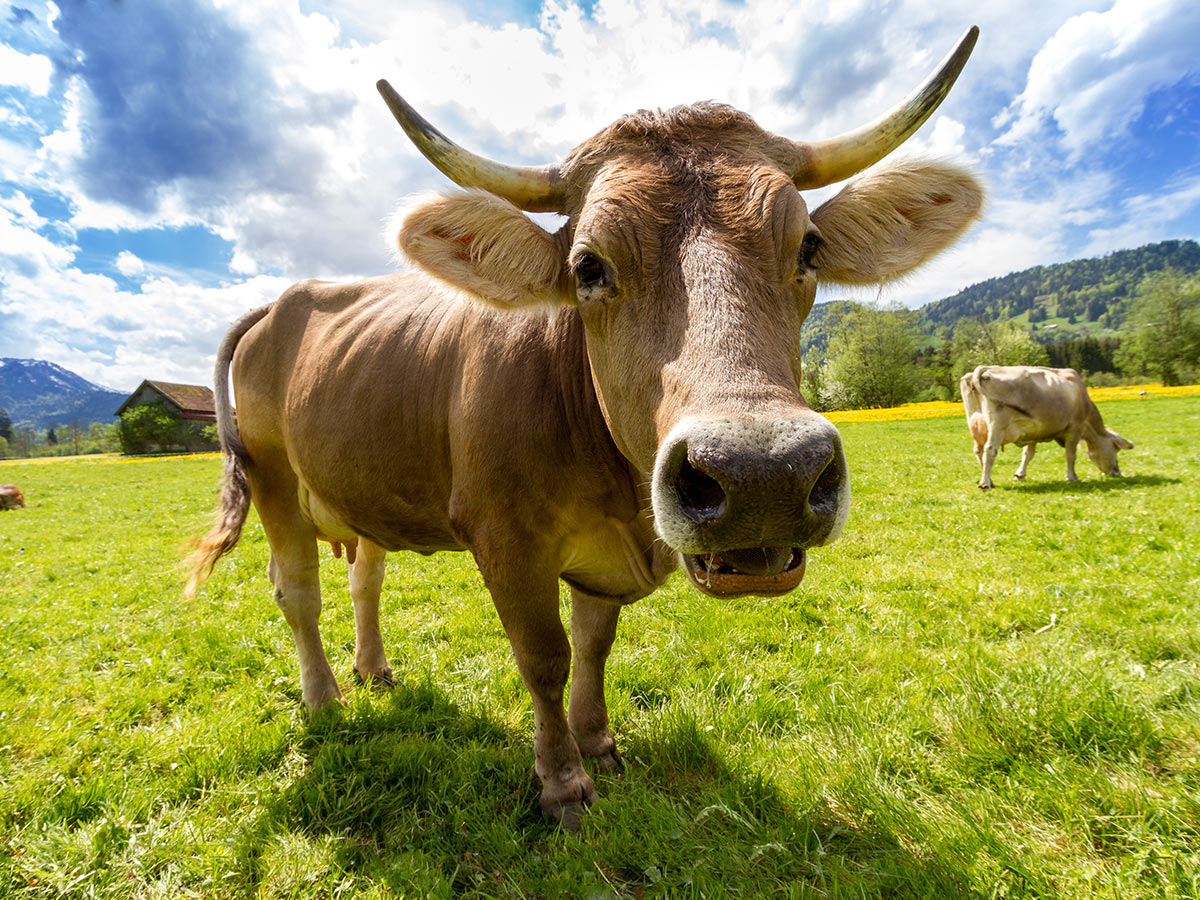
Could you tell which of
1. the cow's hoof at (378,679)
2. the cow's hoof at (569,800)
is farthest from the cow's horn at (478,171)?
the cow's hoof at (378,679)

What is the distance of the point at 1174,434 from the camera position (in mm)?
19656

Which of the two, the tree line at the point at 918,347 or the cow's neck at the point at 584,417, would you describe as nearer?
the cow's neck at the point at 584,417

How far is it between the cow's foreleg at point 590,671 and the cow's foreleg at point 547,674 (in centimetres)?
36

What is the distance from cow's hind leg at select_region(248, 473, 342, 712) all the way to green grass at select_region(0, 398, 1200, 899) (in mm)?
245

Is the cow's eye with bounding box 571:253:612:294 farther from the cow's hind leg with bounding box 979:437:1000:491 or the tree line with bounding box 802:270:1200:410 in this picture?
the tree line with bounding box 802:270:1200:410

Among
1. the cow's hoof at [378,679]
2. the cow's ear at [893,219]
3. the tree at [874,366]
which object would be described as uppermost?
the tree at [874,366]

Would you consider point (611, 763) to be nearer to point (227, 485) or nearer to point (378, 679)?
point (378, 679)

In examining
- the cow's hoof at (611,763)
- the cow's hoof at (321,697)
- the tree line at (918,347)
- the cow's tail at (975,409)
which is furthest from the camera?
the tree line at (918,347)

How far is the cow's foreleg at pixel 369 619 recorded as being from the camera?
169 inches

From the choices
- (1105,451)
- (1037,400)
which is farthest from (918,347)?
(1037,400)

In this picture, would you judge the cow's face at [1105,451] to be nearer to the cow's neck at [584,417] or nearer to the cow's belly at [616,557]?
the cow's belly at [616,557]

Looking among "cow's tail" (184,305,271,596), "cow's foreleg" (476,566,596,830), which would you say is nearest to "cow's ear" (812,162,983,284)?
"cow's foreleg" (476,566,596,830)

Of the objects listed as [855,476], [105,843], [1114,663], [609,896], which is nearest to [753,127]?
[609,896]

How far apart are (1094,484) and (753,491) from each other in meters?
14.1
